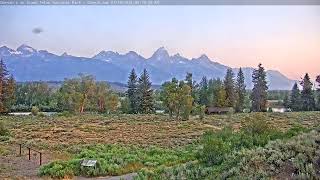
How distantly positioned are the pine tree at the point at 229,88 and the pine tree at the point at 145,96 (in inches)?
270

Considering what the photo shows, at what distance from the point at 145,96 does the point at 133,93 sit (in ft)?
5.06

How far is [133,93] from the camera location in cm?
3744

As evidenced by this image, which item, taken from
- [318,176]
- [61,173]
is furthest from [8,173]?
[318,176]

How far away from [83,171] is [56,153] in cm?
439

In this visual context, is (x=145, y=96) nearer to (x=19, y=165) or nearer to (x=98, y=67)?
(x=19, y=165)

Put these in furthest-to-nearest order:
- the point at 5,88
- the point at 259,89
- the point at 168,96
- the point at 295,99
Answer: the point at 259,89
the point at 295,99
the point at 5,88
the point at 168,96

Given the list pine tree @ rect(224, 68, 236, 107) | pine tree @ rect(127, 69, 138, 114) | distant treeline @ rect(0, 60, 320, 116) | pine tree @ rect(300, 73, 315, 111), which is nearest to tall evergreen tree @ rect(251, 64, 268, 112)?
distant treeline @ rect(0, 60, 320, 116)

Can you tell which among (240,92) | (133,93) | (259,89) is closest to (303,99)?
(259,89)

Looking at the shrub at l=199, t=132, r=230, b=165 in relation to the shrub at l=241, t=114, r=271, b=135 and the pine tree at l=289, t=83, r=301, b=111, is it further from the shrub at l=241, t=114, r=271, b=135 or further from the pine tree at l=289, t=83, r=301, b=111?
the pine tree at l=289, t=83, r=301, b=111

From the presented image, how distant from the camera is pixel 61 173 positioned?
28.0ft

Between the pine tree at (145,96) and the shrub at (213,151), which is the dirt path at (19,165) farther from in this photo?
the pine tree at (145,96)

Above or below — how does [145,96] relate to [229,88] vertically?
below

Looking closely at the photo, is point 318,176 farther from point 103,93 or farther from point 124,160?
point 103,93

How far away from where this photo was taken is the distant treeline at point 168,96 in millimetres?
30938
